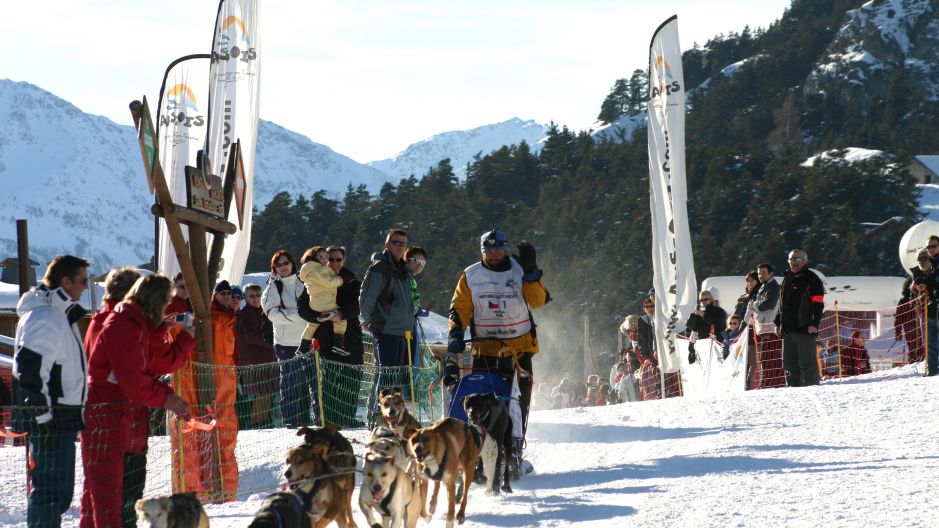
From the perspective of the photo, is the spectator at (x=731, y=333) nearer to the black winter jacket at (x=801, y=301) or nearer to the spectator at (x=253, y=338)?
the black winter jacket at (x=801, y=301)

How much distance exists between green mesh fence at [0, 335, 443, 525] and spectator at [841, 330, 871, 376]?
5.57 metres

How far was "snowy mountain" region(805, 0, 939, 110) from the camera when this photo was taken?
95.9 metres

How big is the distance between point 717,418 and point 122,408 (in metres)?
5.55

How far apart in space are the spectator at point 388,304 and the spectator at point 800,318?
14.4 ft

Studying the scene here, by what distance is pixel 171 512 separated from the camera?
4.82 m

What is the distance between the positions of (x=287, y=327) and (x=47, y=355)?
483 cm

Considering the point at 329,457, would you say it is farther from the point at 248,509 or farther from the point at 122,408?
the point at 248,509

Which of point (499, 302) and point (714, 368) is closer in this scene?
A: point (499, 302)

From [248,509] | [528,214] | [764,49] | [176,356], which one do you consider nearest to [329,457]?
[176,356]

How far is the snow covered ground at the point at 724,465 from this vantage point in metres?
6.16

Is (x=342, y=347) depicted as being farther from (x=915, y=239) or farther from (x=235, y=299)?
(x=915, y=239)

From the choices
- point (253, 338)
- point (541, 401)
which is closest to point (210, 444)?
point (253, 338)

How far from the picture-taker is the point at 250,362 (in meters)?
11.2

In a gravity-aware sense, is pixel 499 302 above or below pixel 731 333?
above
